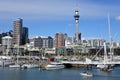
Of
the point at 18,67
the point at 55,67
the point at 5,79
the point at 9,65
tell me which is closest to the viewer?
the point at 5,79

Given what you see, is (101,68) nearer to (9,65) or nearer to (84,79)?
(84,79)

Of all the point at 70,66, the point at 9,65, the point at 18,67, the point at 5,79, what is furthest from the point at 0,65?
the point at 5,79

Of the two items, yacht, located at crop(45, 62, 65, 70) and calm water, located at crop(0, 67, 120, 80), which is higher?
yacht, located at crop(45, 62, 65, 70)

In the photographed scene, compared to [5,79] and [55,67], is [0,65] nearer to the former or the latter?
[55,67]

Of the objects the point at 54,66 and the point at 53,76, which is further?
the point at 54,66

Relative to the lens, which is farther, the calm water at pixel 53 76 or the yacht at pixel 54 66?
the yacht at pixel 54 66

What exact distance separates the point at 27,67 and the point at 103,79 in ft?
143

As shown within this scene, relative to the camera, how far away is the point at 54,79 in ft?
213

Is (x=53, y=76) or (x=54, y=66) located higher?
(x=54, y=66)

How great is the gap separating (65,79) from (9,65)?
52452 millimetres

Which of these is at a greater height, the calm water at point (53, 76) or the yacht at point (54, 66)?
the yacht at point (54, 66)

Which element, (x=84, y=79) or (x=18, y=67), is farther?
(x=18, y=67)

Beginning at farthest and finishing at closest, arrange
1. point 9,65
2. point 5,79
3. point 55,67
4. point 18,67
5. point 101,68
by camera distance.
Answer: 1. point 9,65
2. point 18,67
3. point 55,67
4. point 101,68
5. point 5,79

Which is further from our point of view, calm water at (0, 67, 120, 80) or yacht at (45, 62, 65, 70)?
yacht at (45, 62, 65, 70)
